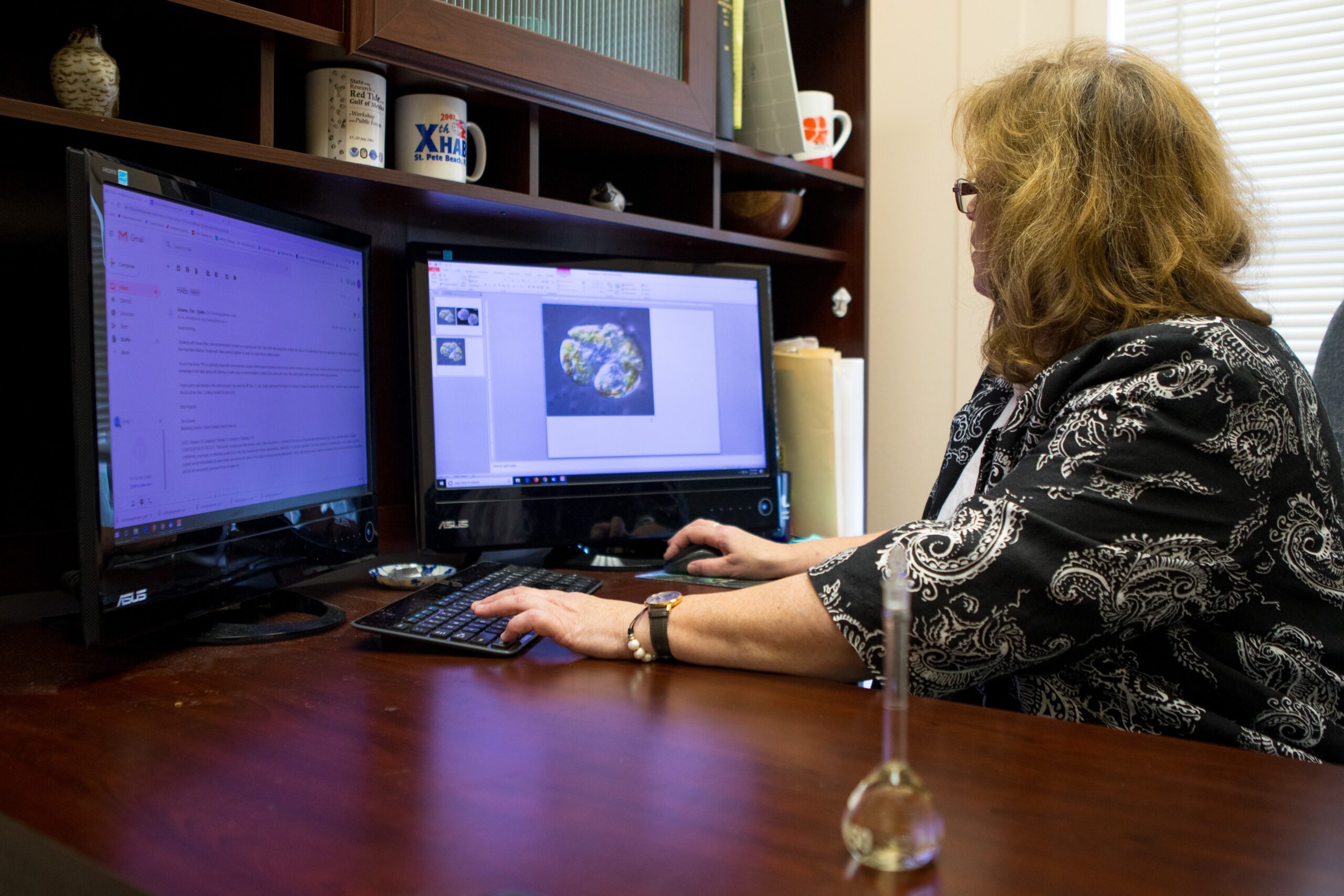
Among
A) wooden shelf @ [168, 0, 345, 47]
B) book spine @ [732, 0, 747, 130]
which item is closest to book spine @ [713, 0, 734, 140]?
book spine @ [732, 0, 747, 130]

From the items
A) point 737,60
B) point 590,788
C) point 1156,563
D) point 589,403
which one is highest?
point 737,60

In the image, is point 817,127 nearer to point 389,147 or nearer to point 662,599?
point 389,147

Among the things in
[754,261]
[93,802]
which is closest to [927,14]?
[754,261]

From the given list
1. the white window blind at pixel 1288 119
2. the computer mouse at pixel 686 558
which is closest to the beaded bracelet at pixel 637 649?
the computer mouse at pixel 686 558

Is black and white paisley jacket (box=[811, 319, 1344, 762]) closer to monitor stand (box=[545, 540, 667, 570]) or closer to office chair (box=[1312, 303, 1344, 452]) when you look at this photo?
office chair (box=[1312, 303, 1344, 452])

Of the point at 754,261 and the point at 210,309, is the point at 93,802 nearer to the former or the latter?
the point at 210,309

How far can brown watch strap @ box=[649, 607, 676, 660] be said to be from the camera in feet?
2.74

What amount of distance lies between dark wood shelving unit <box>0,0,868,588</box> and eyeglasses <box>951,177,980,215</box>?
1.58 feet

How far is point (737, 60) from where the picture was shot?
1526 mm

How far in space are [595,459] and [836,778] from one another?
2.84 feet

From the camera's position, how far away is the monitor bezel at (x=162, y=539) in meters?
0.73

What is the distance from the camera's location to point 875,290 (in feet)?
6.71

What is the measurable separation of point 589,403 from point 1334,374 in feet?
3.14

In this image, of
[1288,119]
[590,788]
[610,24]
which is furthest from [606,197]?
[1288,119]
